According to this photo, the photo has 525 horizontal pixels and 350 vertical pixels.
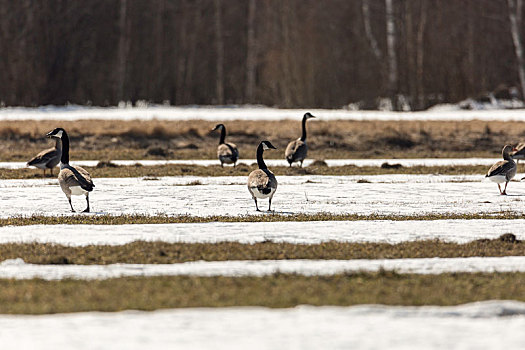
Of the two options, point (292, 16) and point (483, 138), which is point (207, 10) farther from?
point (483, 138)

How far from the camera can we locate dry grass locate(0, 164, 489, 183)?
2816 cm

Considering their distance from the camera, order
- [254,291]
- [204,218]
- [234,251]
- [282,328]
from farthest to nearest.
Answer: [204,218], [234,251], [254,291], [282,328]

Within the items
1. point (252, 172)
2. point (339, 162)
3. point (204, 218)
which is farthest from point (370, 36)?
point (204, 218)

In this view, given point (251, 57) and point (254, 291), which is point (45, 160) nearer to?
point (254, 291)

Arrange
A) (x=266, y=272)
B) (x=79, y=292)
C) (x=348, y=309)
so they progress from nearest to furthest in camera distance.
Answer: (x=348, y=309), (x=79, y=292), (x=266, y=272)

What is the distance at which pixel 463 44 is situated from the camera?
62969 mm

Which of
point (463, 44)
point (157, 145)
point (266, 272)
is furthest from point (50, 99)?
point (266, 272)

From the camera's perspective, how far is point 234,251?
1345 centimetres

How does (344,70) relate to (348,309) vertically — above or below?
above

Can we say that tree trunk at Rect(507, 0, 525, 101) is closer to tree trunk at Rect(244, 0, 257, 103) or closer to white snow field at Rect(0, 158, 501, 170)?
tree trunk at Rect(244, 0, 257, 103)

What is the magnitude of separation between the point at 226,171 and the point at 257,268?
1718 cm

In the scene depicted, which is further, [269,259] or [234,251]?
[234,251]

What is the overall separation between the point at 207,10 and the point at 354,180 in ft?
151

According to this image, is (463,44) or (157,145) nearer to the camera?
(157,145)
